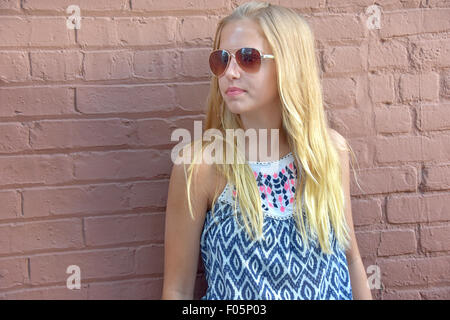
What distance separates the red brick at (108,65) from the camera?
2006 millimetres

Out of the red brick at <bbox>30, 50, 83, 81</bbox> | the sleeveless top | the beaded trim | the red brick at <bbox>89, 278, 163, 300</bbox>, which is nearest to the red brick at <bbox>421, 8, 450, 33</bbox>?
the sleeveless top

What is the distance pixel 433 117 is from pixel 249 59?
3.36ft

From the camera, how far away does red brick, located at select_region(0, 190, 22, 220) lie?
1.96 m

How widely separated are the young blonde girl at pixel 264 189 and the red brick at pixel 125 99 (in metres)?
0.21

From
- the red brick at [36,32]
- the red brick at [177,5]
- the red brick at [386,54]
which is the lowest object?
the red brick at [386,54]

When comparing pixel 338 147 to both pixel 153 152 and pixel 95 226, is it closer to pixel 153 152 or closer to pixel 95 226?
pixel 153 152

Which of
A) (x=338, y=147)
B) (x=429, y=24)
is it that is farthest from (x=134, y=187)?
(x=429, y=24)

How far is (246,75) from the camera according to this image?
5.93 ft

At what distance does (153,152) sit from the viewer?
209 centimetres

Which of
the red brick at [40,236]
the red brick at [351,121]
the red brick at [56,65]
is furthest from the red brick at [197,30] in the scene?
the red brick at [40,236]

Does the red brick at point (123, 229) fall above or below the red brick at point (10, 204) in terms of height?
below

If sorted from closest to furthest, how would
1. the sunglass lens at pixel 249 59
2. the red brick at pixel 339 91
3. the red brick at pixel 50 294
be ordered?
the sunglass lens at pixel 249 59 < the red brick at pixel 50 294 < the red brick at pixel 339 91

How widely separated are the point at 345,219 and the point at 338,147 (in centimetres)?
30

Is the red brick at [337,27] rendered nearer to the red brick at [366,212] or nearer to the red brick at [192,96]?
the red brick at [192,96]
